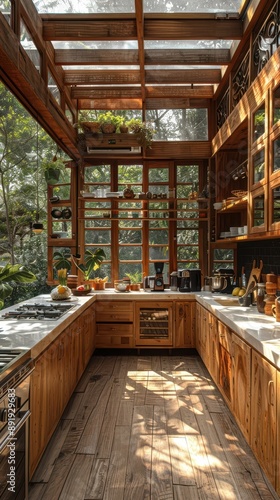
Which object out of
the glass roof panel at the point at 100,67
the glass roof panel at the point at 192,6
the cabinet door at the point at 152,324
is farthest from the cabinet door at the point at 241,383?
the glass roof panel at the point at 100,67

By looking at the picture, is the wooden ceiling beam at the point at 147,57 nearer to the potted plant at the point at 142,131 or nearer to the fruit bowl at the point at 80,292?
the potted plant at the point at 142,131

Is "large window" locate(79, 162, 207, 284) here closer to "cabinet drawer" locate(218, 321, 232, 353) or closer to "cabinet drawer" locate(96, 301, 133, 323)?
"cabinet drawer" locate(96, 301, 133, 323)

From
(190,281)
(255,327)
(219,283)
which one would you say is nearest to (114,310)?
(190,281)

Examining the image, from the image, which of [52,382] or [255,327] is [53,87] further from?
[255,327]

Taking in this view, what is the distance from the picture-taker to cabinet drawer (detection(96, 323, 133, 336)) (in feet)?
16.9

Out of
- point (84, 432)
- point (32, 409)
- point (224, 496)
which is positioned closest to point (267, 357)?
point (224, 496)

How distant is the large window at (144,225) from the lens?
5723mm

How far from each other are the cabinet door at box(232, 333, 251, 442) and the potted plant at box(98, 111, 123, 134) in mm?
3615

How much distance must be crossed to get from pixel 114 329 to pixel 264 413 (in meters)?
3.17

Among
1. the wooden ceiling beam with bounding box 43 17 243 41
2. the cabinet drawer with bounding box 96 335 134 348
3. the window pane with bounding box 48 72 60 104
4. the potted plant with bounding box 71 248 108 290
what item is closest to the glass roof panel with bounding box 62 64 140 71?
the window pane with bounding box 48 72 60 104

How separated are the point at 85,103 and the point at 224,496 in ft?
16.9

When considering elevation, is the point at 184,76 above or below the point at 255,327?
above

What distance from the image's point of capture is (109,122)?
549cm

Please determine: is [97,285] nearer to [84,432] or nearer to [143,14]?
[84,432]
